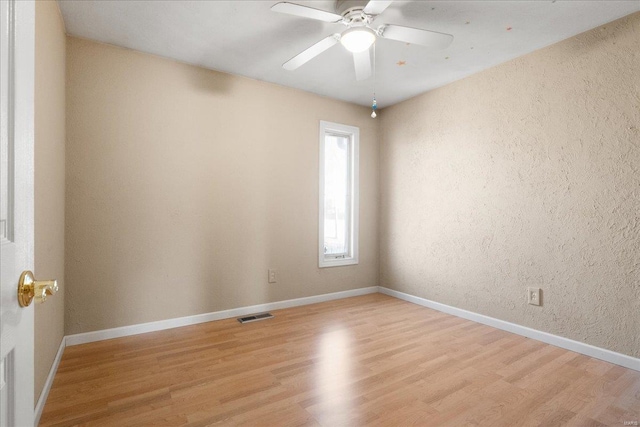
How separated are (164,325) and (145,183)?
1.25m

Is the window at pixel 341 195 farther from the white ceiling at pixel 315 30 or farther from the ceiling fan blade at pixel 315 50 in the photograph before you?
the ceiling fan blade at pixel 315 50

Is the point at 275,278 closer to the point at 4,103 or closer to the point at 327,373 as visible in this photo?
the point at 327,373

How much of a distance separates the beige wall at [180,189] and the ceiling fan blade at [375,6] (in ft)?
5.57

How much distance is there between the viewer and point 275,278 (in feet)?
11.2

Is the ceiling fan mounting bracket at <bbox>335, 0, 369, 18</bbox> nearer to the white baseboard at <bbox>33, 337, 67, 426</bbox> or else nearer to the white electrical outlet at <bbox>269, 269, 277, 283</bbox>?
the white electrical outlet at <bbox>269, 269, 277, 283</bbox>

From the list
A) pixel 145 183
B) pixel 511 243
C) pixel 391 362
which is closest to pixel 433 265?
pixel 511 243

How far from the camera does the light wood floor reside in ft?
5.39

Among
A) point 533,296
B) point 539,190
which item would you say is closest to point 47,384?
point 533,296

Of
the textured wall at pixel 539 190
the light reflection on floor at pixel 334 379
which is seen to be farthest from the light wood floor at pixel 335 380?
the textured wall at pixel 539 190

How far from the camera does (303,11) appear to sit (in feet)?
6.02

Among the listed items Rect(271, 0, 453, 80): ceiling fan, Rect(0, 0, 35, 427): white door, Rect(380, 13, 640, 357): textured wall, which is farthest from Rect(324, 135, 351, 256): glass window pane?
Rect(0, 0, 35, 427): white door

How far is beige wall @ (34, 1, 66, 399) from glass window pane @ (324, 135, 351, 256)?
2.50m

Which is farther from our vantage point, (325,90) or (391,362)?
(325,90)

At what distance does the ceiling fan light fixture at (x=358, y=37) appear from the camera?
6.45 feet
